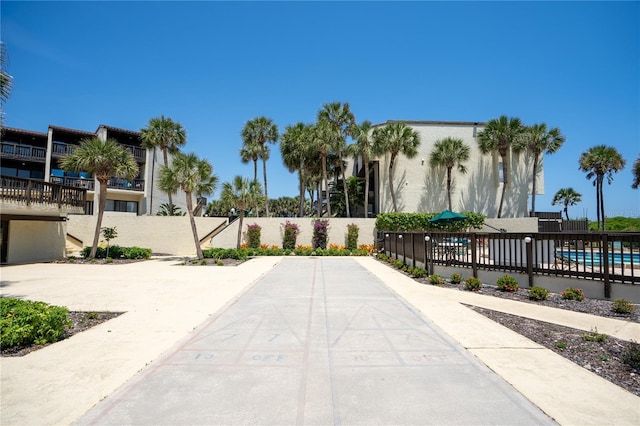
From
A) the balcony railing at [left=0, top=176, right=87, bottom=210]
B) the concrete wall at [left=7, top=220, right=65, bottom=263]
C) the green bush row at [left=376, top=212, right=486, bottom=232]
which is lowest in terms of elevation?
the concrete wall at [left=7, top=220, right=65, bottom=263]

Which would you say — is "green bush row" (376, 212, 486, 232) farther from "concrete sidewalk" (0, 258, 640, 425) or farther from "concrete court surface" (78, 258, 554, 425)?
"concrete court surface" (78, 258, 554, 425)

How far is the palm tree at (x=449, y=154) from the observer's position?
31812mm

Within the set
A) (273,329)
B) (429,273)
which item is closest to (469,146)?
(429,273)

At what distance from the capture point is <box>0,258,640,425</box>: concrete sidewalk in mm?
3314

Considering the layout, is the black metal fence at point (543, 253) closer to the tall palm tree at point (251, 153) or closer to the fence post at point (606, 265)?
the fence post at point (606, 265)

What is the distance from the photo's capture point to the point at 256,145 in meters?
33.7

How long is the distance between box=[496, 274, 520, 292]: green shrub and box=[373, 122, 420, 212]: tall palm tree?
72.0 feet

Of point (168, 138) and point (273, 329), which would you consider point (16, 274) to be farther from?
point (168, 138)

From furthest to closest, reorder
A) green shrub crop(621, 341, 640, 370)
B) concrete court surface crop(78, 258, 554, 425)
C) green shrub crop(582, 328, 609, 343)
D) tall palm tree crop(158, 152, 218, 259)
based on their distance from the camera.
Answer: tall palm tree crop(158, 152, 218, 259), green shrub crop(582, 328, 609, 343), green shrub crop(621, 341, 640, 370), concrete court surface crop(78, 258, 554, 425)

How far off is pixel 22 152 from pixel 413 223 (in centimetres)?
3654

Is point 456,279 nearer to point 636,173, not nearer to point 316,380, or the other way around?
point 316,380

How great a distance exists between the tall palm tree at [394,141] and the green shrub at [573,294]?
23.1 m

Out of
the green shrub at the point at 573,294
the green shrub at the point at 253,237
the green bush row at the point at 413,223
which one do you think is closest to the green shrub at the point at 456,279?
the green shrub at the point at 573,294

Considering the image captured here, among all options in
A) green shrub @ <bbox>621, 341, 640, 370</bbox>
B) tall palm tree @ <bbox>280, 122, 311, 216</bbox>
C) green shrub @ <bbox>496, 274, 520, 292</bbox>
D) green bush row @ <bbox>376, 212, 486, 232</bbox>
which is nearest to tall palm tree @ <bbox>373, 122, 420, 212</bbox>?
green bush row @ <bbox>376, 212, 486, 232</bbox>
